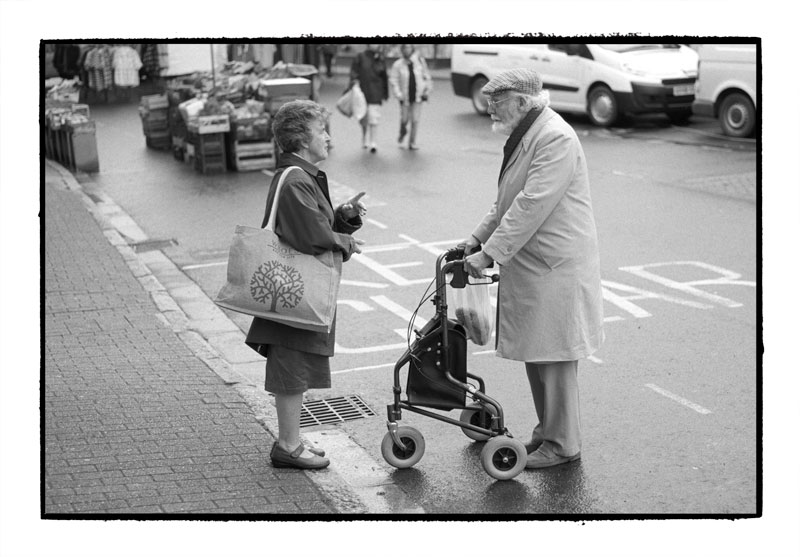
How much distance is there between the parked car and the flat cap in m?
11.7

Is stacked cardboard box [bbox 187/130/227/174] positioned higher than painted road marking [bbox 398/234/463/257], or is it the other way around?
stacked cardboard box [bbox 187/130/227/174]

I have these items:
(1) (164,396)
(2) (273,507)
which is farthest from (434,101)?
(2) (273,507)

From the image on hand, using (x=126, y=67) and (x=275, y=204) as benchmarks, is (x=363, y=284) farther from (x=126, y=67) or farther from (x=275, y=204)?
(x=126, y=67)


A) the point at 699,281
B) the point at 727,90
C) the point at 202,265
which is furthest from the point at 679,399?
the point at 727,90

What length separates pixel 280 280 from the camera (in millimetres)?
5152

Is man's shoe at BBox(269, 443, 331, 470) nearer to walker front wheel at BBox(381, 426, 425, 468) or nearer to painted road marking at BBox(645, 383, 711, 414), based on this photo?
walker front wheel at BBox(381, 426, 425, 468)

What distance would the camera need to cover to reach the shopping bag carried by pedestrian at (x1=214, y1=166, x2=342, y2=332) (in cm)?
516

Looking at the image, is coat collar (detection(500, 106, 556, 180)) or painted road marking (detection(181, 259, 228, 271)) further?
painted road marking (detection(181, 259, 228, 271))

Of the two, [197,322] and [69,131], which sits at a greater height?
[69,131]

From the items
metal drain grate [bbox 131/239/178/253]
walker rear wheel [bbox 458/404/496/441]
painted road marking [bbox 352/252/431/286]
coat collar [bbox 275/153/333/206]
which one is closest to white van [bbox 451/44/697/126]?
metal drain grate [bbox 131/239/178/253]

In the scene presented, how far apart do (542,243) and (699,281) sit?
445cm

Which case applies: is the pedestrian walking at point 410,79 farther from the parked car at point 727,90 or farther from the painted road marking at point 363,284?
the painted road marking at point 363,284

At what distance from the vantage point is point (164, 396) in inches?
263

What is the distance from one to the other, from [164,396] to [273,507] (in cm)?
184
